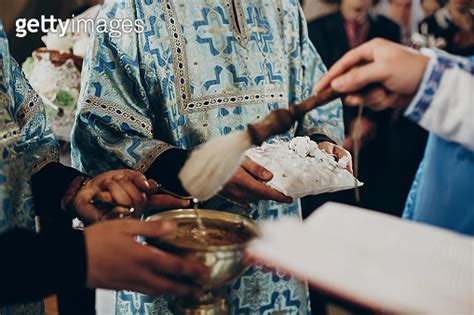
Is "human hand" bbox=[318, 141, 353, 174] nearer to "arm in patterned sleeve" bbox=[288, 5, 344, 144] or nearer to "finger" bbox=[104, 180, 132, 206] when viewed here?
"arm in patterned sleeve" bbox=[288, 5, 344, 144]

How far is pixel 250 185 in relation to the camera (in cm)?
177

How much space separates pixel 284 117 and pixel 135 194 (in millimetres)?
494

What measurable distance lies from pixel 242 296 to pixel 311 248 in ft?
3.66

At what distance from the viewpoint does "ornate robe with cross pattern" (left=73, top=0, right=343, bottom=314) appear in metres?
1.97

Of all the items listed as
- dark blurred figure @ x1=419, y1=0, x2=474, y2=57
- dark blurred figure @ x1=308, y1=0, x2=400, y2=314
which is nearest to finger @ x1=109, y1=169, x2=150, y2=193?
dark blurred figure @ x1=308, y1=0, x2=400, y2=314

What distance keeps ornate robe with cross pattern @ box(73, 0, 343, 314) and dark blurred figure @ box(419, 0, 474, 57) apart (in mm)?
2416

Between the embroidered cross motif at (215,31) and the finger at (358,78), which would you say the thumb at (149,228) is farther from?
the embroidered cross motif at (215,31)

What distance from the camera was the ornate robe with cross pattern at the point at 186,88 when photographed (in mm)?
1975

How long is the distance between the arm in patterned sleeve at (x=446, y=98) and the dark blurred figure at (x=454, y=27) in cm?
326

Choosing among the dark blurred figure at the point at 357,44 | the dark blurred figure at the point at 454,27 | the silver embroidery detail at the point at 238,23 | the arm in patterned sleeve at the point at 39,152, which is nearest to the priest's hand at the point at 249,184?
the arm in patterned sleeve at the point at 39,152

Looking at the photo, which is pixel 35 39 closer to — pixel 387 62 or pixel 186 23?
pixel 186 23

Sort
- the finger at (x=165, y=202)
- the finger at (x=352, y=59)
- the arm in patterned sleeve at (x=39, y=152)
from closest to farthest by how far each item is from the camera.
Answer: the finger at (x=352, y=59), the finger at (x=165, y=202), the arm in patterned sleeve at (x=39, y=152)

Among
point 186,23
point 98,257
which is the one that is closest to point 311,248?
point 98,257

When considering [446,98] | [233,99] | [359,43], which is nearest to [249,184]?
[233,99]
